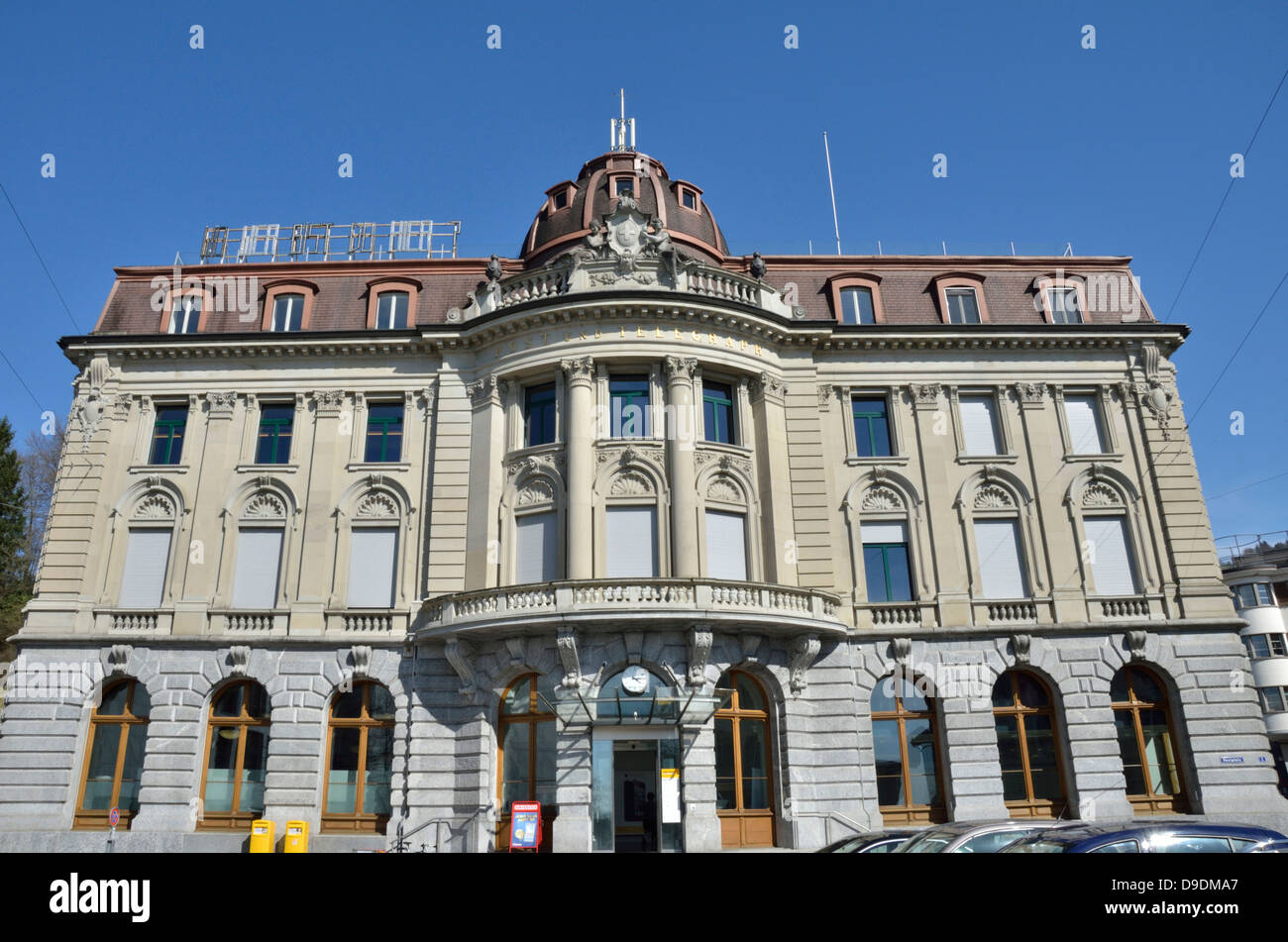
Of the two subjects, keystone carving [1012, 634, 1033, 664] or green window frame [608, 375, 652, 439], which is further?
green window frame [608, 375, 652, 439]

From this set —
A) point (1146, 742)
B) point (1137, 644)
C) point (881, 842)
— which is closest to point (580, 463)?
point (881, 842)

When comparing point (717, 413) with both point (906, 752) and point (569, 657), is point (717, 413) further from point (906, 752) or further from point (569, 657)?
point (906, 752)

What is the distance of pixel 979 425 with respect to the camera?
103ft

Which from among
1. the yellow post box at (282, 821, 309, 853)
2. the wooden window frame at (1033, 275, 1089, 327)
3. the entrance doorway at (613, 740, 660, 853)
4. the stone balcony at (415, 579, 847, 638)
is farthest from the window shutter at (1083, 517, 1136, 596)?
the yellow post box at (282, 821, 309, 853)

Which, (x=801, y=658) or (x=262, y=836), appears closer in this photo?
(x=262, y=836)

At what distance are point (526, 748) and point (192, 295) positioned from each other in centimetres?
2051

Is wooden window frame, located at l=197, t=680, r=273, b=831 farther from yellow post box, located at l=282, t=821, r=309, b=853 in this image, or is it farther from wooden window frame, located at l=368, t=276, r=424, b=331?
wooden window frame, located at l=368, t=276, r=424, b=331

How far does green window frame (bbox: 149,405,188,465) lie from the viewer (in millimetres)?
30719

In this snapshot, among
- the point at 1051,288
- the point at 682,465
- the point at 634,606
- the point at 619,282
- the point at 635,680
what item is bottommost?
the point at 635,680

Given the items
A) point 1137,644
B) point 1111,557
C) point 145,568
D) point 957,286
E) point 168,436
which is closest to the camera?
point 1137,644

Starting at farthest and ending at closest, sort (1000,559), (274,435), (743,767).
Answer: (274,435)
(1000,559)
(743,767)

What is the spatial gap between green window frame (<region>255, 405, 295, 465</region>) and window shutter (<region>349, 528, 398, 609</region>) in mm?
4192
